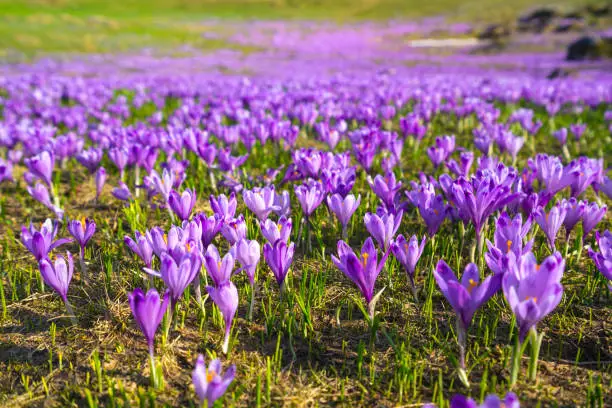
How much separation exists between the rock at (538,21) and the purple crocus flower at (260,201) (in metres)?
48.7

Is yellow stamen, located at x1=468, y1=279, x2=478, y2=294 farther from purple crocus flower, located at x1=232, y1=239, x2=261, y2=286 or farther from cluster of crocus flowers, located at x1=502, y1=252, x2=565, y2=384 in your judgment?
purple crocus flower, located at x1=232, y1=239, x2=261, y2=286

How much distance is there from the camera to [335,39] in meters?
48.7

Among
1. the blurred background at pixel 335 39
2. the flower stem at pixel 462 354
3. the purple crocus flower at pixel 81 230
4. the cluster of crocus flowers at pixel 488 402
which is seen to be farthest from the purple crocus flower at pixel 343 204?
the blurred background at pixel 335 39

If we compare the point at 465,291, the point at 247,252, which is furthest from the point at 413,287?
the point at 247,252

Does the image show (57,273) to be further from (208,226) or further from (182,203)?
(182,203)

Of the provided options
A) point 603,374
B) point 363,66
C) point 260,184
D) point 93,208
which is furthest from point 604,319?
point 363,66

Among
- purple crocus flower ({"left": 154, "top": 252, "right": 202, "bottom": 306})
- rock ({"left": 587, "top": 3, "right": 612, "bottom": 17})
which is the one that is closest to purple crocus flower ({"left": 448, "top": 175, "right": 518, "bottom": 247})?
purple crocus flower ({"left": 154, "top": 252, "right": 202, "bottom": 306})

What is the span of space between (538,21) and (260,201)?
55.1 metres

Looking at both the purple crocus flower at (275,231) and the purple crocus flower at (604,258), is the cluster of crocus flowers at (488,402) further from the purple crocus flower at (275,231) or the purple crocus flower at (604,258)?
the purple crocus flower at (275,231)

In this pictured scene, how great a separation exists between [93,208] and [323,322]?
3.01 meters

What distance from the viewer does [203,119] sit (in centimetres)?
713

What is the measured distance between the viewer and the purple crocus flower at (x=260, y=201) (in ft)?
10.1

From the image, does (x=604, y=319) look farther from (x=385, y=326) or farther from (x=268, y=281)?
(x=268, y=281)

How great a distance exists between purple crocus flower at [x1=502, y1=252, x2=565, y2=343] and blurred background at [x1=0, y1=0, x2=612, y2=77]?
1638cm
